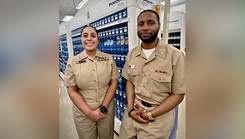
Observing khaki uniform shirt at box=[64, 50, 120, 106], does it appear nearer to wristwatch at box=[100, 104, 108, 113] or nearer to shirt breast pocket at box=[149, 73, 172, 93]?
wristwatch at box=[100, 104, 108, 113]

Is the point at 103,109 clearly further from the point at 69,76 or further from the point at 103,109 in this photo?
the point at 69,76

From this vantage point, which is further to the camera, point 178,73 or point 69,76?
point 69,76

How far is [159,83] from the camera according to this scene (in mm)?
1283

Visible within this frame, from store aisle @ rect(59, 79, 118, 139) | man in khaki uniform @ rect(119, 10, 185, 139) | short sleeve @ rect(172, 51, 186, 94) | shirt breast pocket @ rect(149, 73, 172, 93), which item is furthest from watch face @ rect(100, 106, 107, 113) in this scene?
store aisle @ rect(59, 79, 118, 139)

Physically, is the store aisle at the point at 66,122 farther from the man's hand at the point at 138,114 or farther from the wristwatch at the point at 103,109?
the man's hand at the point at 138,114

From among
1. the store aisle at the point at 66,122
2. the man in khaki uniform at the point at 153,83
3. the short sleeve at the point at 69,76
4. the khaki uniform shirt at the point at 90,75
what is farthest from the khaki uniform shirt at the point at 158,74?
the store aisle at the point at 66,122

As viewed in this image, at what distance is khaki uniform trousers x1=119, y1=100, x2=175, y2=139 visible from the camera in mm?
1302

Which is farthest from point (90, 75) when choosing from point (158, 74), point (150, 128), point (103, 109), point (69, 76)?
point (150, 128)

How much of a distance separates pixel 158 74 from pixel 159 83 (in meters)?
0.08
